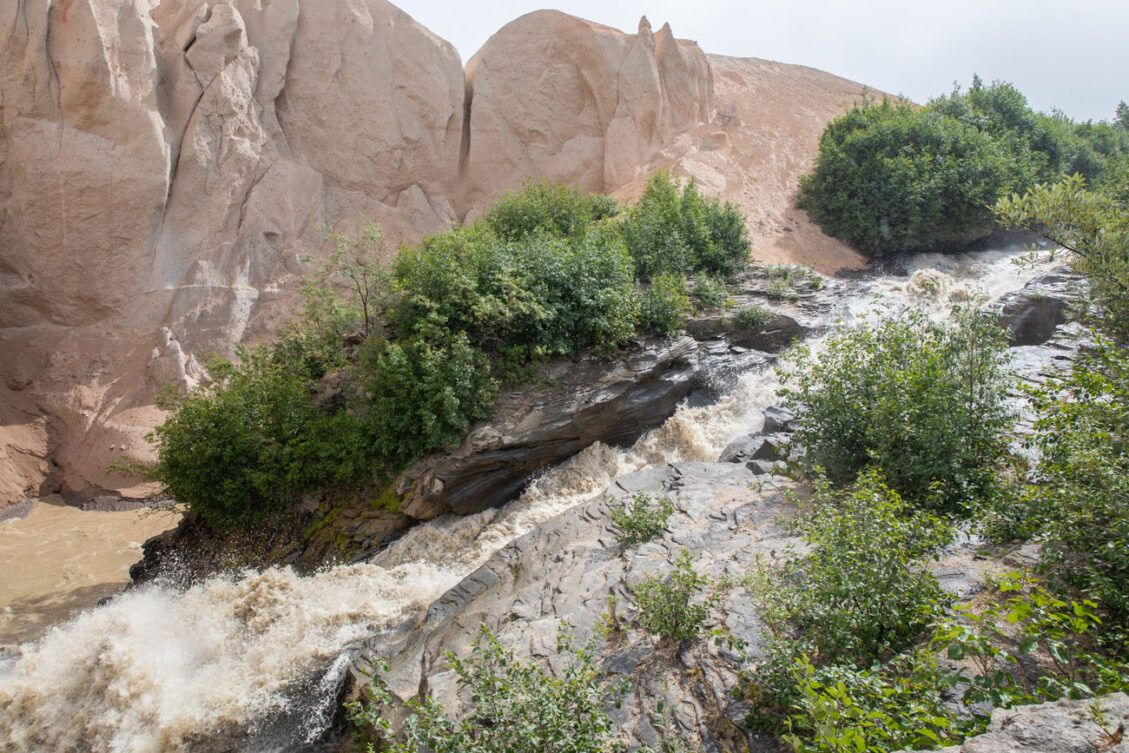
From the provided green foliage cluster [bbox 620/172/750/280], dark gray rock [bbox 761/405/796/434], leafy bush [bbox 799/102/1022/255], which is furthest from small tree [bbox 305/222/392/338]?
leafy bush [bbox 799/102/1022/255]

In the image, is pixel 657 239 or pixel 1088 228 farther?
pixel 657 239

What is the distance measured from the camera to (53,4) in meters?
16.6

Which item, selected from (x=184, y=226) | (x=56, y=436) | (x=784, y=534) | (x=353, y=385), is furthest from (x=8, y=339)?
(x=784, y=534)

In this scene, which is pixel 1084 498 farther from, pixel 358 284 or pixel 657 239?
pixel 657 239

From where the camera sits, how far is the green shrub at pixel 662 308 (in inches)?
579

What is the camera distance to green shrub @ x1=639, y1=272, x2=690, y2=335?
14.7m

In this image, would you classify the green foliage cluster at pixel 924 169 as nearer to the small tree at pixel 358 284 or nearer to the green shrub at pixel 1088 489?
the green shrub at pixel 1088 489

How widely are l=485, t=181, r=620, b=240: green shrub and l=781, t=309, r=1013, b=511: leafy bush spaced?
346 inches

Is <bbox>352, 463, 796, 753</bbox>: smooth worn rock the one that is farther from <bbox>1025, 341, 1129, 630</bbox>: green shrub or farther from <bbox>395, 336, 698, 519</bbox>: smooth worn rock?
<bbox>1025, 341, 1129, 630</bbox>: green shrub

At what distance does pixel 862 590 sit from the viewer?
535cm

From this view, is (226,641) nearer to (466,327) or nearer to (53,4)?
(466,327)

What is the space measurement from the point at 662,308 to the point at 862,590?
9.94 meters

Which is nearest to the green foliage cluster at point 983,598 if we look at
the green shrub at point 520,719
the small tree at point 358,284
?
the green shrub at point 520,719

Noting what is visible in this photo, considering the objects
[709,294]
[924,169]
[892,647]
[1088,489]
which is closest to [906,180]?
[924,169]
